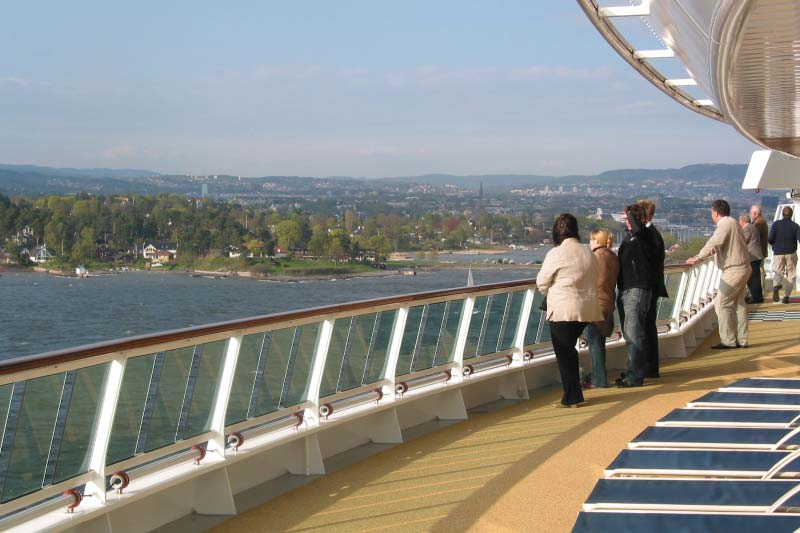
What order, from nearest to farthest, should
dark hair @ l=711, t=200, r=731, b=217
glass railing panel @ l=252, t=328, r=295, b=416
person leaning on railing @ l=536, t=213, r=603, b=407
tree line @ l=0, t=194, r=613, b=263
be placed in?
glass railing panel @ l=252, t=328, r=295, b=416 → person leaning on railing @ l=536, t=213, r=603, b=407 → dark hair @ l=711, t=200, r=731, b=217 → tree line @ l=0, t=194, r=613, b=263

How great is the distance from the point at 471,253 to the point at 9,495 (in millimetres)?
50184

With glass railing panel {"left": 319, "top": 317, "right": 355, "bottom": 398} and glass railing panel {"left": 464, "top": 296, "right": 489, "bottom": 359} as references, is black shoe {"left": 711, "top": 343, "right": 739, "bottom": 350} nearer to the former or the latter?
glass railing panel {"left": 464, "top": 296, "right": 489, "bottom": 359}

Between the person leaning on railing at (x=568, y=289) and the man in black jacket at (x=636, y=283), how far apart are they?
1.51 metres

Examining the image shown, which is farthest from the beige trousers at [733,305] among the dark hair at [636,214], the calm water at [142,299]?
the calm water at [142,299]

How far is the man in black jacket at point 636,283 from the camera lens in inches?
400

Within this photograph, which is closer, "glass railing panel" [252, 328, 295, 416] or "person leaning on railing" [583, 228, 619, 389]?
"glass railing panel" [252, 328, 295, 416]

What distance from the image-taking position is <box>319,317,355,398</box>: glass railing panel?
7.02m

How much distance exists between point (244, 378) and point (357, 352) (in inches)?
58.6

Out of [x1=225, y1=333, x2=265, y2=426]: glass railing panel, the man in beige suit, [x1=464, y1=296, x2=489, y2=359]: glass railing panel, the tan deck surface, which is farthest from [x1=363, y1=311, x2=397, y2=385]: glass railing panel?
the man in beige suit

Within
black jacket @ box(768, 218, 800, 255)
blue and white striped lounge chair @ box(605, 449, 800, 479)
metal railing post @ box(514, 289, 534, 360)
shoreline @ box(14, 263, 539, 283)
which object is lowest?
shoreline @ box(14, 263, 539, 283)

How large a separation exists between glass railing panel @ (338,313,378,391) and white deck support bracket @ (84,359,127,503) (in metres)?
2.53

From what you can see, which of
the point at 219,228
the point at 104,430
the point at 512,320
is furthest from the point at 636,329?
the point at 219,228

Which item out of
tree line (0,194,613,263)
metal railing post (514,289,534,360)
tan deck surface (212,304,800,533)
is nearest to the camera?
tan deck surface (212,304,800,533)

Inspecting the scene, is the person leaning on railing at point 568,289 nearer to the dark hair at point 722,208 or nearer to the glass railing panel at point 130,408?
the dark hair at point 722,208
